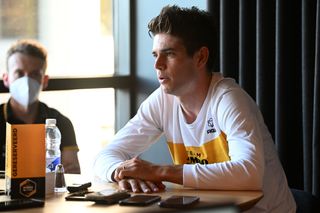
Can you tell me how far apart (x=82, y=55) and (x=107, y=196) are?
2.23 meters

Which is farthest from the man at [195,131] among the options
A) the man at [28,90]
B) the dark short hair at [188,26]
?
the man at [28,90]

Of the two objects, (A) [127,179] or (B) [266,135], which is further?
(B) [266,135]

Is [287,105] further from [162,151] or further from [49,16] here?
[49,16]

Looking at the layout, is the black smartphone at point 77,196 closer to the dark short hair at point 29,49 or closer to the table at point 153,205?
the table at point 153,205


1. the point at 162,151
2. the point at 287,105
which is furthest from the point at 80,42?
the point at 287,105

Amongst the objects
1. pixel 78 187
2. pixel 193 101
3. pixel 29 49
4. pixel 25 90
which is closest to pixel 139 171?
pixel 78 187

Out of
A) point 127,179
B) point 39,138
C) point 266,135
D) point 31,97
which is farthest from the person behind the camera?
point 31,97

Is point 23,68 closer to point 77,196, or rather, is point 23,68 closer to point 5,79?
point 5,79

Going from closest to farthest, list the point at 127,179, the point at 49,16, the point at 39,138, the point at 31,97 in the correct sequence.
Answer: the point at 39,138, the point at 127,179, the point at 31,97, the point at 49,16

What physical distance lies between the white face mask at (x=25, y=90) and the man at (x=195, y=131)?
1108 millimetres

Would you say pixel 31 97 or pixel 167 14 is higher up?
pixel 167 14

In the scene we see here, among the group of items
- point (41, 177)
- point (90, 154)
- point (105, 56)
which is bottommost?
point (90, 154)

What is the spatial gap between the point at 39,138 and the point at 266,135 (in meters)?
0.92

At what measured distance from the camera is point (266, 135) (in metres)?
2.58
